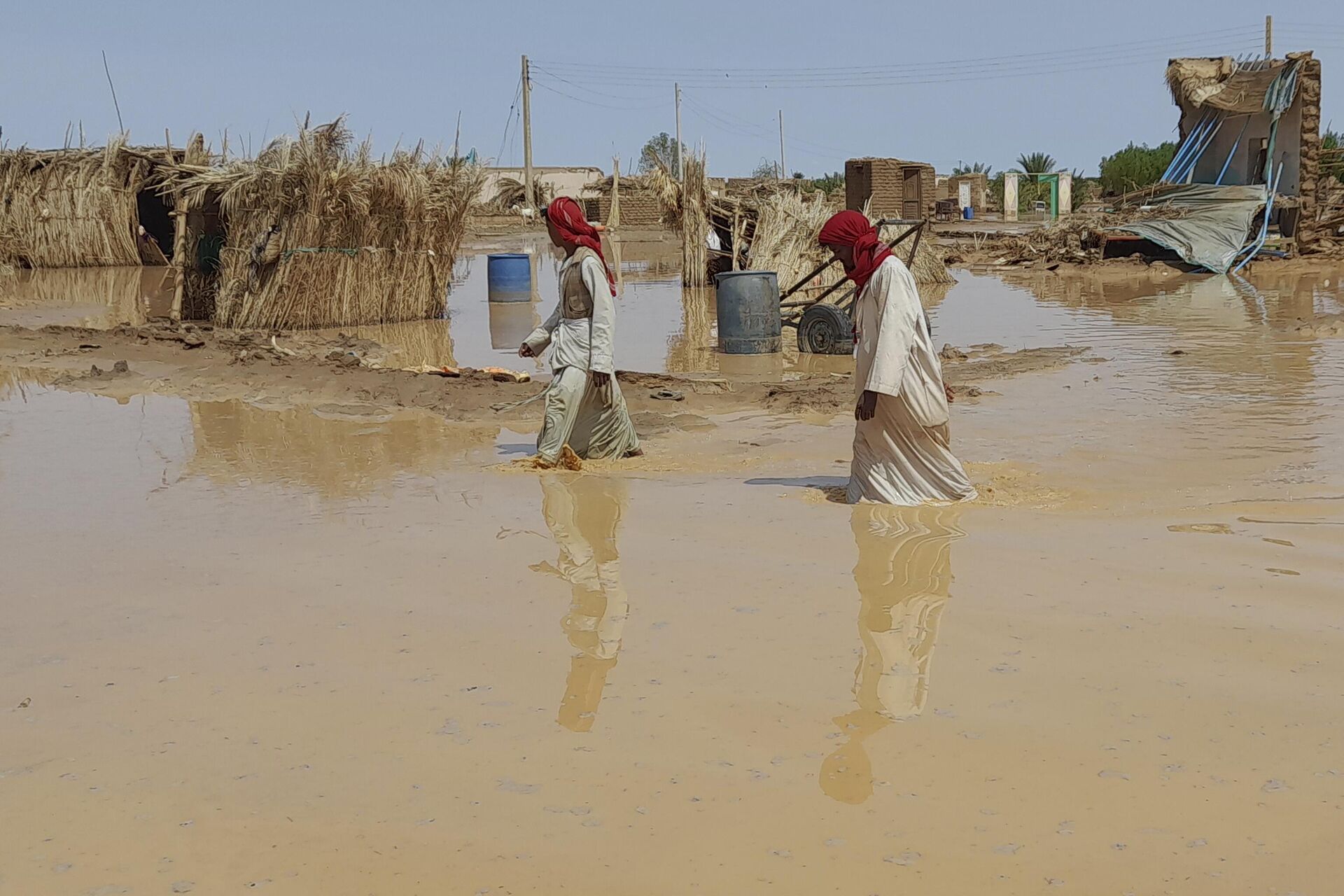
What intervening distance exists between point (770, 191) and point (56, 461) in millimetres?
17259

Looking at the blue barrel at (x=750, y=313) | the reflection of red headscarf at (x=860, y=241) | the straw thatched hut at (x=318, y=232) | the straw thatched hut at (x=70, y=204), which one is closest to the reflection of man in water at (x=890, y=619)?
the reflection of red headscarf at (x=860, y=241)

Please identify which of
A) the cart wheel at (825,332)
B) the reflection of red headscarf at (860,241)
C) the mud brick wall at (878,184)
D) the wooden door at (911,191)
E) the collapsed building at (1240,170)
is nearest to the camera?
the reflection of red headscarf at (860,241)

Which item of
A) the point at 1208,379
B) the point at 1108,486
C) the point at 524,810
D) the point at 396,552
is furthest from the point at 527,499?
the point at 1208,379

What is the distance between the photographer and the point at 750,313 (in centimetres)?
1224

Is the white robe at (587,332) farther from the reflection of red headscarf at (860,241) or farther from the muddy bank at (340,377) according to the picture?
the muddy bank at (340,377)

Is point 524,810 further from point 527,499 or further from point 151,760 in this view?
point 527,499

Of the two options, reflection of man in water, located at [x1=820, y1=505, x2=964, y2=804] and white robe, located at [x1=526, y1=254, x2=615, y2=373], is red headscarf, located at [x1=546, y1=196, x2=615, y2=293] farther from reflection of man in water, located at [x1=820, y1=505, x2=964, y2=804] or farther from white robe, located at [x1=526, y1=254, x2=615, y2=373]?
reflection of man in water, located at [x1=820, y1=505, x2=964, y2=804]

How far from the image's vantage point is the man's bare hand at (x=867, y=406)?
520 centimetres

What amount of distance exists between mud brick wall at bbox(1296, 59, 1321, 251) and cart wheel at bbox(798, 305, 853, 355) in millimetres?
14178

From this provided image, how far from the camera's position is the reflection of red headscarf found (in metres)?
5.27

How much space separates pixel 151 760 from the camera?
300cm

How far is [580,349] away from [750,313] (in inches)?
231

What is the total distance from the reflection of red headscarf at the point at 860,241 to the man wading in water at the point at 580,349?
1462mm

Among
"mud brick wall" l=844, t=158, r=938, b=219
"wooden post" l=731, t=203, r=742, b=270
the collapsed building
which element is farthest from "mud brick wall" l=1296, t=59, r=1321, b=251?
"wooden post" l=731, t=203, r=742, b=270
